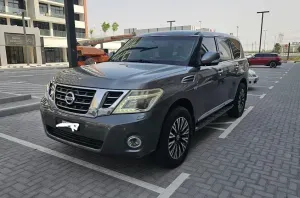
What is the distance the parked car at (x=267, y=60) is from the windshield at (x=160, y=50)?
27.9 m

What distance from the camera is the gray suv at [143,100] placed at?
3023mm

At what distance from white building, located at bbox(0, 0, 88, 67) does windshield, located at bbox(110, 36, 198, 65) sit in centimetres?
3519

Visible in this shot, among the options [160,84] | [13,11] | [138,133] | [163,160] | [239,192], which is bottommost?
[239,192]

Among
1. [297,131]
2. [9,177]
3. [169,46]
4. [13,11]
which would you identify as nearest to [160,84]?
[169,46]

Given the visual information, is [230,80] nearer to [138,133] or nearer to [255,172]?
[255,172]

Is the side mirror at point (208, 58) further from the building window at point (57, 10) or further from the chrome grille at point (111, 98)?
the building window at point (57, 10)

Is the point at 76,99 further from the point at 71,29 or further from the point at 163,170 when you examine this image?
the point at 71,29

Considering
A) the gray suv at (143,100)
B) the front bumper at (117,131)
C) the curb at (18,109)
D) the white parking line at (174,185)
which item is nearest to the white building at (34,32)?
the curb at (18,109)

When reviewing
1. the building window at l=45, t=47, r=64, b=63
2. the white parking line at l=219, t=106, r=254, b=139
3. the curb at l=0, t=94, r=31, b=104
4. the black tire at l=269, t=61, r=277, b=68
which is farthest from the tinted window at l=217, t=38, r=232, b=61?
the building window at l=45, t=47, r=64, b=63

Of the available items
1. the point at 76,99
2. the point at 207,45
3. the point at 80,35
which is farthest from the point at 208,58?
the point at 80,35

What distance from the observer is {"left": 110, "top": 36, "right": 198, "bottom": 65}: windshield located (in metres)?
4.15

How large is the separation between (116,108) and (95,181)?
1058 millimetres

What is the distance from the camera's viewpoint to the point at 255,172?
355 centimetres

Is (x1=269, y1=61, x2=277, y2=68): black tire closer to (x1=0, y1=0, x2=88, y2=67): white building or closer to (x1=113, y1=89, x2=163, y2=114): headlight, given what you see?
(x1=113, y1=89, x2=163, y2=114): headlight
